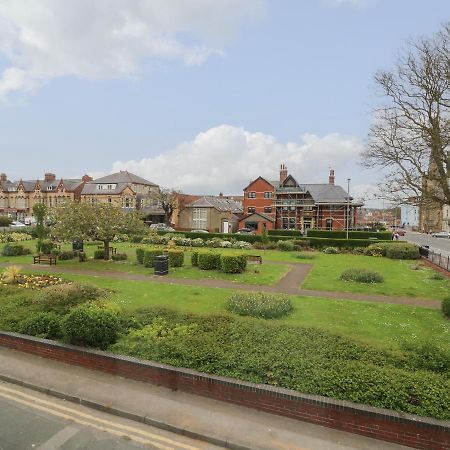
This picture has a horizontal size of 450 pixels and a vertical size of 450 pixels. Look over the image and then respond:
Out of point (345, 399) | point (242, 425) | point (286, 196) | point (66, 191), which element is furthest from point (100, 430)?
point (66, 191)

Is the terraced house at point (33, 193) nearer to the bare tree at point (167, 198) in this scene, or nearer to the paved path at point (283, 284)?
the bare tree at point (167, 198)

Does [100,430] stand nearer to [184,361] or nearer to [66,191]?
[184,361]

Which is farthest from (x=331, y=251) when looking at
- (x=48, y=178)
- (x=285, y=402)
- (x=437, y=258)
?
(x=48, y=178)

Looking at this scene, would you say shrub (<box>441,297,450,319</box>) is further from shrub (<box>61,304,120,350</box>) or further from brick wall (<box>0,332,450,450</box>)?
shrub (<box>61,304,120,350</box>)

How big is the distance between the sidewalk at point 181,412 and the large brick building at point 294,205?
53105 mm

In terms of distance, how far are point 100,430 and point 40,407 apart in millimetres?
1767

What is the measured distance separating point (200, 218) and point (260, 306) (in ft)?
173

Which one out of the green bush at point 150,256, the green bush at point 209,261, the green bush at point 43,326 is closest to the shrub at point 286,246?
the green bush at point 209,261

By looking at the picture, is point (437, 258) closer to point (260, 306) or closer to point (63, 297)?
point (260, 306)

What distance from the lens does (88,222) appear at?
2578 cm

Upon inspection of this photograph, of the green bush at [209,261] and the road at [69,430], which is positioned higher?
the green bush at [209,261]

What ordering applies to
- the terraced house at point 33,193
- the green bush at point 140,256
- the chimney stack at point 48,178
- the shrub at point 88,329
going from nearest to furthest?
the shrub at point 88,329 → the green bush at point 140,256 → the terraced house at point 33,193 → the chimney stack at point 48,178

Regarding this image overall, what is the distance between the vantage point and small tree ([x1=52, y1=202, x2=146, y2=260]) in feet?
84.0

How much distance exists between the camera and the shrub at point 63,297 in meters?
12.6
